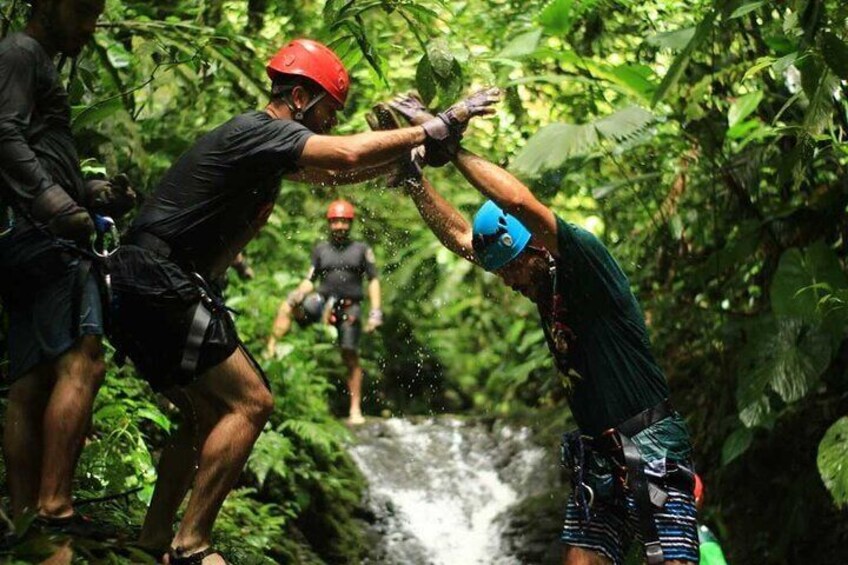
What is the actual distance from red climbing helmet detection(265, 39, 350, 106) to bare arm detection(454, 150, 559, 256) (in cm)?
71

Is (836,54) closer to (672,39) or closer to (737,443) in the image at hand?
(672,39)

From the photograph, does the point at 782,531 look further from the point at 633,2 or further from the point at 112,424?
the point at 112,424

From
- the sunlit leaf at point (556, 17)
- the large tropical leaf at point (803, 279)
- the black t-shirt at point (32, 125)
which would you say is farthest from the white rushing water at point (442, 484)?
the black t-shirt at point (32, 125)

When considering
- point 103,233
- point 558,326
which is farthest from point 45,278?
point 558,326

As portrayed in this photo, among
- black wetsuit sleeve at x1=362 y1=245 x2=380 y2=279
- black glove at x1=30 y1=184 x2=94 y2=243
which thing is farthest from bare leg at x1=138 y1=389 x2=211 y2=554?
black wetsuit sleeve at x1=362 y1=245 x2=380 y2=279

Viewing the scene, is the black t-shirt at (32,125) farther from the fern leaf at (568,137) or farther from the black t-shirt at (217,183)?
the fern leaf at (568,137)

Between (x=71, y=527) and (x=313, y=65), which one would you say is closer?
(x=71, y=527)

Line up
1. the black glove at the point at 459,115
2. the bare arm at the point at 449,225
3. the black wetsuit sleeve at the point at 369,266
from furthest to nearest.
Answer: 1. the black wetsuit sleeve at the point at 369,266
2. the bare arm at the point at 449,225
3. the black glove at the point at 459,115

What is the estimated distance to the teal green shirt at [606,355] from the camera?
4781 millimetres

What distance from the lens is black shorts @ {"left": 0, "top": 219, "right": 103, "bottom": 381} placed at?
4.44 m

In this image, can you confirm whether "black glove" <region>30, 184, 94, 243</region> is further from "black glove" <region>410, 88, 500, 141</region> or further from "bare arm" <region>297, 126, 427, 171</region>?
"black glove" <region>410, 88, 500, 141</region>

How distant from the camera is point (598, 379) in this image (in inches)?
191

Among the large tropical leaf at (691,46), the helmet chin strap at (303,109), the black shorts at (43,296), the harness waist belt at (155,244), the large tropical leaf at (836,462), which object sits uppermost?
the large tropical leaf at (691,46)

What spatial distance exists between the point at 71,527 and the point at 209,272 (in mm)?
1156
